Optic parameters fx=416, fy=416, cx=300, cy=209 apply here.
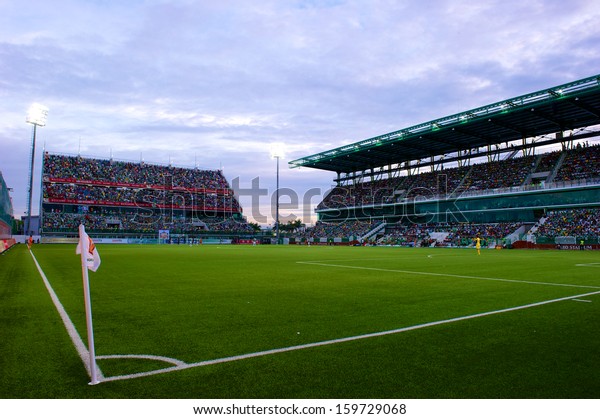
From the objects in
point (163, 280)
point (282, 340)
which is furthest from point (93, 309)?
point (163, 280)

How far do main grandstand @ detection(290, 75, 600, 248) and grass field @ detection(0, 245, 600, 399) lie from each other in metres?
41.8

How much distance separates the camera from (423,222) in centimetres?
6862

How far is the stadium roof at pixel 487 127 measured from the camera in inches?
1772

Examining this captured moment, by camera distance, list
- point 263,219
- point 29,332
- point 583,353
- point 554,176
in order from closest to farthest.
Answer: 1. point 583,353
2. point 29,332
3. point 554,176
4. point 263,219

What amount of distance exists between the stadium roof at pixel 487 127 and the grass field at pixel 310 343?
41.1 m

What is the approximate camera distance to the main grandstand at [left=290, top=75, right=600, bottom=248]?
4738 centimetres

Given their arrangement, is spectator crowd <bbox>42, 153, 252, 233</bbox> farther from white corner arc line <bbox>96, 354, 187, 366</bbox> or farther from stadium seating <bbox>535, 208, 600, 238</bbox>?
white corner arc line <bbox>96, 354, 187, 366</bbox>

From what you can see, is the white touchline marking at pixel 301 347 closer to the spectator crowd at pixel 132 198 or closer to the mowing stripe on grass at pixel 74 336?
the mowing stripe on grass at pixel 74 336

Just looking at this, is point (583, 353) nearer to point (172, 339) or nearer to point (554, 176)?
point (172, 339)

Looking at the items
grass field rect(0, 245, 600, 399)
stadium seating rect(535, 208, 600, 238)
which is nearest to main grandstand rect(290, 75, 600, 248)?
stadium seating rect(535, 208, 600, 238)

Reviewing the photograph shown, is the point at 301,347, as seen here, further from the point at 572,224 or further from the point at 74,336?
the point at 572,224

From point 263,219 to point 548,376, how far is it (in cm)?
8824

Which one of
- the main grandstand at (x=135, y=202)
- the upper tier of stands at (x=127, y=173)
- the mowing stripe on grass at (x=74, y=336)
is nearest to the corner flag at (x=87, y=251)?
the mowing stripe on grass at (x=74, y=336)

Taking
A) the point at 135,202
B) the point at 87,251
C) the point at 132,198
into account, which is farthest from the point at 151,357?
the point at 132,198
